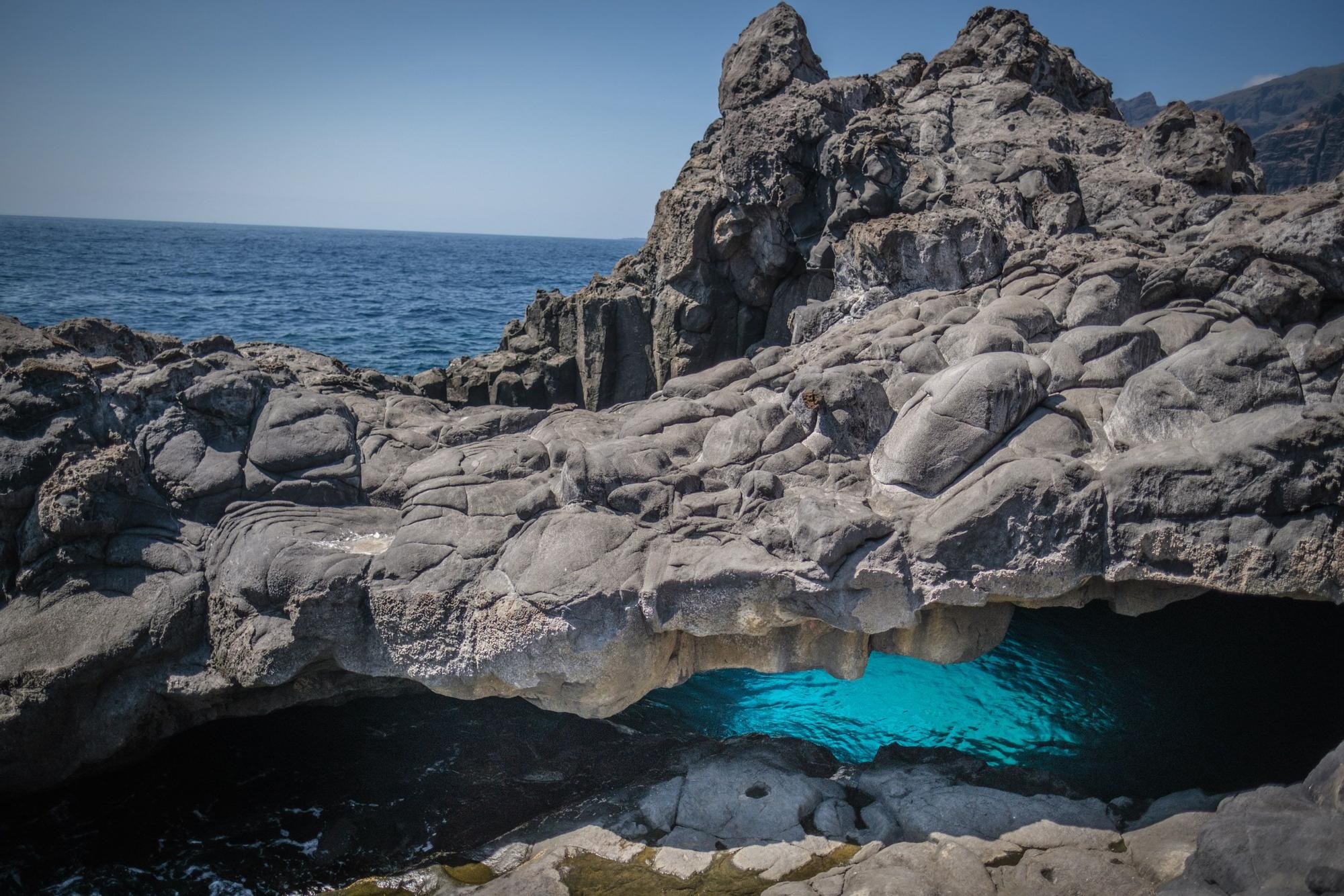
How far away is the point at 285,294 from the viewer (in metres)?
49.8

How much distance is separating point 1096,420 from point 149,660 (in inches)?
378

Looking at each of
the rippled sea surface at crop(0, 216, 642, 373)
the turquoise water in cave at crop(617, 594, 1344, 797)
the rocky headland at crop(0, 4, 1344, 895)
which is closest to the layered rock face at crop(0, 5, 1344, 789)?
the rocky headland at crop(0, 4, 1344, 895)

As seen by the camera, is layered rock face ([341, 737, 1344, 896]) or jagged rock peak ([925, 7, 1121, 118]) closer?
layered rock face ([341, 737, 1344, 896])

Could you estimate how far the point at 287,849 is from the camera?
313 inches

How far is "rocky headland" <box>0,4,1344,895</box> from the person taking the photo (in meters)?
6.59

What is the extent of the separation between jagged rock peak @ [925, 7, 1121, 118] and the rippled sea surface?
57.4 ft

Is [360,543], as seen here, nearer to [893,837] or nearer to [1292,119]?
[893,837]

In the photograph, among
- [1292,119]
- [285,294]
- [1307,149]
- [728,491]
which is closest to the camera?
[728,491]

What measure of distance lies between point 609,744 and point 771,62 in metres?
12.9

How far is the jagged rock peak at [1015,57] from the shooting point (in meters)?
15.0

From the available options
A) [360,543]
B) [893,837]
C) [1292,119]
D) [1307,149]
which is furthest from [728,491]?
[1292,119]

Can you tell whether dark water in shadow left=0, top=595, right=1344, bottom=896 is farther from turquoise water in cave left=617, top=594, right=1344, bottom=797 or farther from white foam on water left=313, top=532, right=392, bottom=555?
white foam on water left=313, top=532, right=392, bottom=555

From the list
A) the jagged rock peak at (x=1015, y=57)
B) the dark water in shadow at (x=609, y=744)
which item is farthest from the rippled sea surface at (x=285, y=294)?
the jagged rock peak at (x=1015, y=57)

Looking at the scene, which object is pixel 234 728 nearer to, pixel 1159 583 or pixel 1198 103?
pixel 1159 583
